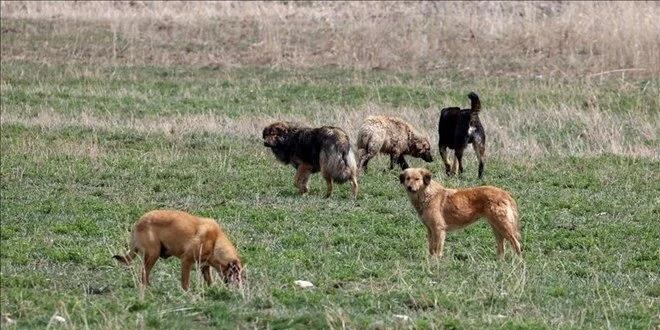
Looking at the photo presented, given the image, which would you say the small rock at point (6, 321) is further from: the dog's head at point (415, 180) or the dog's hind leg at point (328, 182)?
the dog's hind leg at point (328, 182)

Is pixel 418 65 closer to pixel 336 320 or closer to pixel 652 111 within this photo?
pixel 652 111

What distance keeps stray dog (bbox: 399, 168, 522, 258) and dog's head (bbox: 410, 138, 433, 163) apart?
210 inches

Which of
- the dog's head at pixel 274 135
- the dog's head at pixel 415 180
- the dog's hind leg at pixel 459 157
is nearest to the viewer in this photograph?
the dog's head at pixel 415 180

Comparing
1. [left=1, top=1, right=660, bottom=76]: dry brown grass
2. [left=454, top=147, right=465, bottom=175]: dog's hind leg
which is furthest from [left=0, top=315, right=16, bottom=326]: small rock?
[left=1, top=1, right=660, bottom=76]: dry brown grass

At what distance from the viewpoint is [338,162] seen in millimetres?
15758

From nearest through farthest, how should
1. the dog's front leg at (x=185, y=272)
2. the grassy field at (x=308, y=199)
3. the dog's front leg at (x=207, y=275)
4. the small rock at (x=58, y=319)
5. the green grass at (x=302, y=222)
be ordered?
the small rock at (x=58, y=319), the green grass at (x=302, y=222), the grassy field at (x=308, y=199), the dog's front leg at (x=185, y=272), the dog's front leg at (x=207, y=275)

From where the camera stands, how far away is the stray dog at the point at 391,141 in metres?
17.8

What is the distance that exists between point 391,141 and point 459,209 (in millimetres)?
5528

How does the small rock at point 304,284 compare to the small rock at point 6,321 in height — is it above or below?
below

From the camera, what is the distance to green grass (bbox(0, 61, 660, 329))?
387 inches

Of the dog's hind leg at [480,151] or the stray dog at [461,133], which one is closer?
the dog's hind leg at [480,151]

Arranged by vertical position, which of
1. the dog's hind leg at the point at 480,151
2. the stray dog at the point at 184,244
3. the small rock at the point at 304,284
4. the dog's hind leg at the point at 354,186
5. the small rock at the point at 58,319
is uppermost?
the stray dog at the point at 184,244

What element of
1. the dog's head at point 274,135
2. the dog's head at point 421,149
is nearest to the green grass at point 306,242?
the dog's head at point 421,149

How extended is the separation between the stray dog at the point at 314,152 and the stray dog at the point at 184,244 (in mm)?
5603
